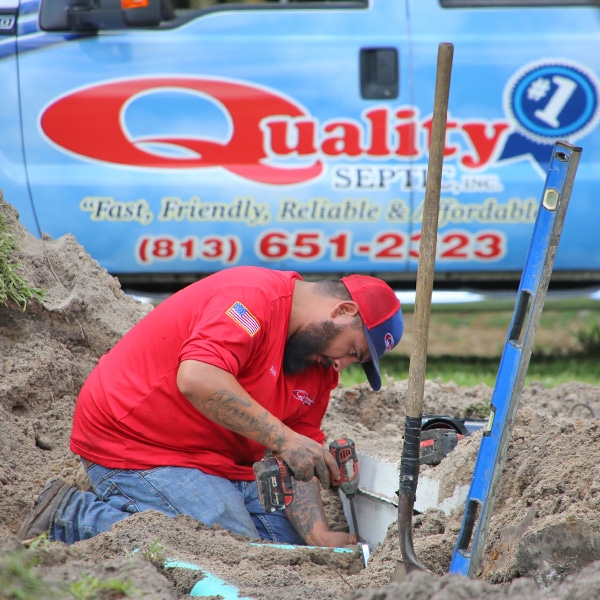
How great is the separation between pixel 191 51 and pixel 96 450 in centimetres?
268

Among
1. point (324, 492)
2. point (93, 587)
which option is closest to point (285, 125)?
point (324, 492)

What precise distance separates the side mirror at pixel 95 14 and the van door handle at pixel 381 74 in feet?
4.03

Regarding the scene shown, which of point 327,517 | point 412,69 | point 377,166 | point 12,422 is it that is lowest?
point 327,517

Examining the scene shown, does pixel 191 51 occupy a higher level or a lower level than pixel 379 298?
higher

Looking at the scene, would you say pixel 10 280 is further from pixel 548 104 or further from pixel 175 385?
pixel 548 104

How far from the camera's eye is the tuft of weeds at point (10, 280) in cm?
398

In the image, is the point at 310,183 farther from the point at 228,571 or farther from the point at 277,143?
the point at 228,571

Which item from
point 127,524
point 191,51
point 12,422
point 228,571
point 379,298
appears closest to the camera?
point 228,571

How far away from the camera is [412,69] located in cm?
537

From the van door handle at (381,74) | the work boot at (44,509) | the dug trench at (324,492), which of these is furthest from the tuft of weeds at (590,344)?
the work boot at (44,509)

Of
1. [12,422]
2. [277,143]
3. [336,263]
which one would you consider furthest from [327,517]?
[277,143]

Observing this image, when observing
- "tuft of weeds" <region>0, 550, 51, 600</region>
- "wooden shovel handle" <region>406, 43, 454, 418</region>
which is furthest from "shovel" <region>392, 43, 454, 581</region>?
"tuft of weeds" <region>0, 550, 51, 600</region>

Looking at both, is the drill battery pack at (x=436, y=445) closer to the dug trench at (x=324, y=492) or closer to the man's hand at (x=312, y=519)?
the dug trench at (x=324, y=492)

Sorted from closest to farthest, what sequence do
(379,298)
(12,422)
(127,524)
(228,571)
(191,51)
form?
1. (228,571)
2. (127,524)
3. (379,298)
4. (12,422)
5. (191,51)
